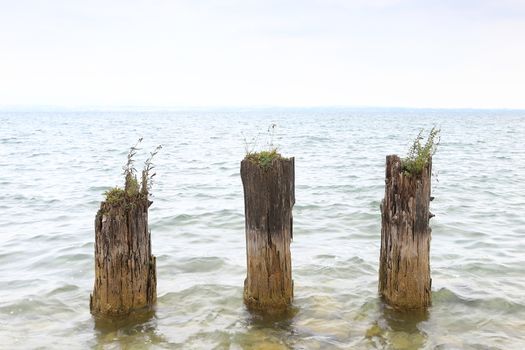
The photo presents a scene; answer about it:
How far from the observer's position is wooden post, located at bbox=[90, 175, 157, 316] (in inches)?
313

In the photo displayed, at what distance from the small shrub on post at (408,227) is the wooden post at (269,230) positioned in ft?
4.76

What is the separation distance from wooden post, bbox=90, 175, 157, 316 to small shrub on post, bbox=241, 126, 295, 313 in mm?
1494

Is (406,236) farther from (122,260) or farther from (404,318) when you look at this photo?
(122,260)

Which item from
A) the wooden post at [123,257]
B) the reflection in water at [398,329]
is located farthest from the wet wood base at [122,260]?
the reflection in water at [398,329]

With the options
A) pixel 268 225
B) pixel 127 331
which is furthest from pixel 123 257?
pixel 268 225

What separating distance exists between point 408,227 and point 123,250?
13.4 feet

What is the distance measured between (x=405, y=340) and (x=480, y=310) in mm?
2095

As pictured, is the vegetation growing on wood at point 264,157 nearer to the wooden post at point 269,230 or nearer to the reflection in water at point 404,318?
the wooden post at point 269,230

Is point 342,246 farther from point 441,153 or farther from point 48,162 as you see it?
point 441,153

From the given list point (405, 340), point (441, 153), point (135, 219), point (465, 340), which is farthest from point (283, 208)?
point (441, 153)

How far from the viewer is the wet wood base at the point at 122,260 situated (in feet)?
26.1

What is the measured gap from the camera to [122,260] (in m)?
8.12

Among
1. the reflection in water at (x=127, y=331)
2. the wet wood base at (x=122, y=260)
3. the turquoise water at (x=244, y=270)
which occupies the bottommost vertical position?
the turquoise water at (x=244, y=270)

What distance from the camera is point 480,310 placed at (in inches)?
377
